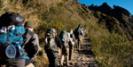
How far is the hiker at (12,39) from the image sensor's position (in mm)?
9359

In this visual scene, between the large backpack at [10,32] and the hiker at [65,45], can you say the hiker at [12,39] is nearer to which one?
the large backpack at [10,32]

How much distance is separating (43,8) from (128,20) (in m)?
40.3

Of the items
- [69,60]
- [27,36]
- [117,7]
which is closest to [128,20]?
[117,7]

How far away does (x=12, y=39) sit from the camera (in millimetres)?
9438

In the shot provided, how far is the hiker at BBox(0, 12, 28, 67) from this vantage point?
9359mm

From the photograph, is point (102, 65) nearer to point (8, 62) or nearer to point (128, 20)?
point (8, 62)

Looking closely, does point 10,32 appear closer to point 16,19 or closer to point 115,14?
point 16,19

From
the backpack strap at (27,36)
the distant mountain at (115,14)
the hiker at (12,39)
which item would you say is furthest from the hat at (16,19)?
the distant mountain at (115,14)

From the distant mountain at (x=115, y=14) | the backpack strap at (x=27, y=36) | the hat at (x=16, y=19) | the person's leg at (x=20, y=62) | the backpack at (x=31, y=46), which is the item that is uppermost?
the distant mountain at (x=115, y=14)

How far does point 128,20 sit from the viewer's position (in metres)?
67.6

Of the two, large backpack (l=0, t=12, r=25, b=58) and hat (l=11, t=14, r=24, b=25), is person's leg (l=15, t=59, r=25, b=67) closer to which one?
large backpack (l=0, t=12, r=25, b=58)

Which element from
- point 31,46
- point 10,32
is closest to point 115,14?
point 31,46

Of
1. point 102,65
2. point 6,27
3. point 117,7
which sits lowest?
point 102,65

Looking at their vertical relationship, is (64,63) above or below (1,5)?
below
